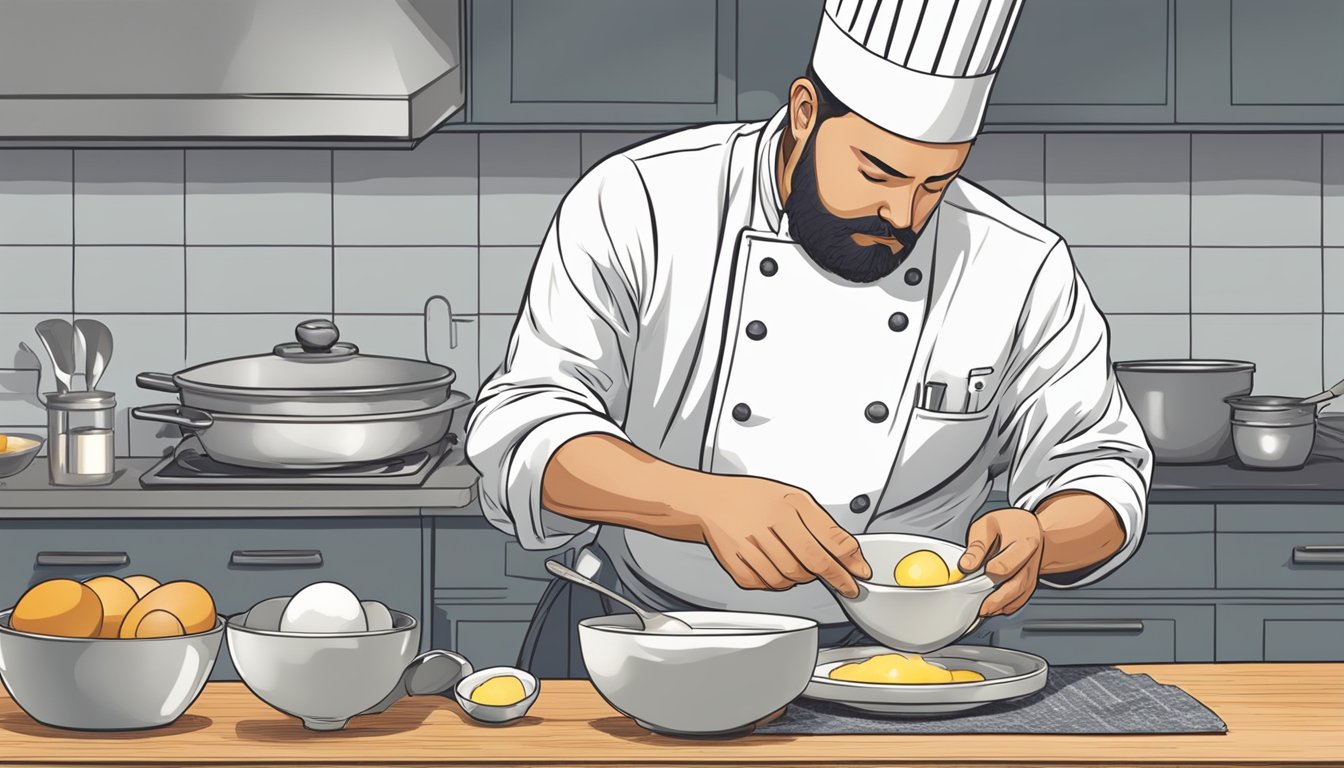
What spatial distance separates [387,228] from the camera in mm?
2957

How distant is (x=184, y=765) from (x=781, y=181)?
37.0 inches

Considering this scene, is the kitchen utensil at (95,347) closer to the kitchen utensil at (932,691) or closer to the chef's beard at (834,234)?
the chef's beard at (834,234)

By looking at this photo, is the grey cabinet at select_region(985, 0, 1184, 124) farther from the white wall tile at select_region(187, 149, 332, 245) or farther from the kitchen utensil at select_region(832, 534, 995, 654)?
the kitchen utensil at select_region(832, 534, 995, 654)

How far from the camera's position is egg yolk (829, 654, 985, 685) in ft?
3.99

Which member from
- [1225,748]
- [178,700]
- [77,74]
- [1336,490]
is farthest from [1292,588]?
[77,74]

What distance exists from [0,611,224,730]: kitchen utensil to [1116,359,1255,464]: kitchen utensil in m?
1.88

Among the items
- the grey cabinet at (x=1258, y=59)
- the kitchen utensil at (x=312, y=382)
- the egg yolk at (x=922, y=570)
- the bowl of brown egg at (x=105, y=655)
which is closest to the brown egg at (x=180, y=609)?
the bowl of brown egg at (x=105, y=655)

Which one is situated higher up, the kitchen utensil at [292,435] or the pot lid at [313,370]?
the pot lid at [313,370]

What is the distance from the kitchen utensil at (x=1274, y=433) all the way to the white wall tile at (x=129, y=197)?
2.02 metres

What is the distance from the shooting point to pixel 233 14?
2.45 metres

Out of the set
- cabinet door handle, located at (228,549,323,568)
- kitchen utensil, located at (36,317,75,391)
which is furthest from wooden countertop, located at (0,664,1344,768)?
kitchen utensil, located at (36,317,75,391)

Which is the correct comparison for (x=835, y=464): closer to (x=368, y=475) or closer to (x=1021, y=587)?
(x=1021, y=587)

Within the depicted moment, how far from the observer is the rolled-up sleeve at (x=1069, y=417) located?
1488 millimetres

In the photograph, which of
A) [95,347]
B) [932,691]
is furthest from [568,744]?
[95,347]
